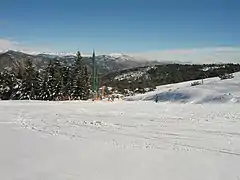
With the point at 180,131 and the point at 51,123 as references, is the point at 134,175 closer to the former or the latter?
the point at 180,131

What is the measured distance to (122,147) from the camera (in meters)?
10.2

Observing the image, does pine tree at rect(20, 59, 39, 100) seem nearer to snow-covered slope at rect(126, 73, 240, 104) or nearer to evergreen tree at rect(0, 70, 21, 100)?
evergreen tree at rect(0, 70, 21, 100)

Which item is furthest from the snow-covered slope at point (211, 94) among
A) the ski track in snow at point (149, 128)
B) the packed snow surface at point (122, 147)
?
the packed snow surface at point (122, 147)

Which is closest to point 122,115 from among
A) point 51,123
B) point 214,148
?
point 51,123

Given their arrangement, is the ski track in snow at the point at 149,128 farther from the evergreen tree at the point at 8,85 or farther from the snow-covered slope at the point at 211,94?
the evergreen tree at the point at 8,85

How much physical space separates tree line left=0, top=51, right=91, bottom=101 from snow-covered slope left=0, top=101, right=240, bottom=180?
33.5 meters

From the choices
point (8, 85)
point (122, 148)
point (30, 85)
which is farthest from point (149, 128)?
point (8, 85)

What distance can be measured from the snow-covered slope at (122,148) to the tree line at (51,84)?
110ft

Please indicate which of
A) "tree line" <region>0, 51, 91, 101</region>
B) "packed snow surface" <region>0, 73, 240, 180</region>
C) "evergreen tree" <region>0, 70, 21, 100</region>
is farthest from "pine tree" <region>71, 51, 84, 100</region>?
"packed snow surface" <region>0, 73, 240, 180</region>

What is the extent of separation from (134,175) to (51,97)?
43354 millimetres

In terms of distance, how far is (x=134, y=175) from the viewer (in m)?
7.42

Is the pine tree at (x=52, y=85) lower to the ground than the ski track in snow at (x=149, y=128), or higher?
higher

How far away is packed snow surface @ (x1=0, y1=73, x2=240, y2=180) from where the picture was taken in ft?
25.1

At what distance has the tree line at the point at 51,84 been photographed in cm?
4966
